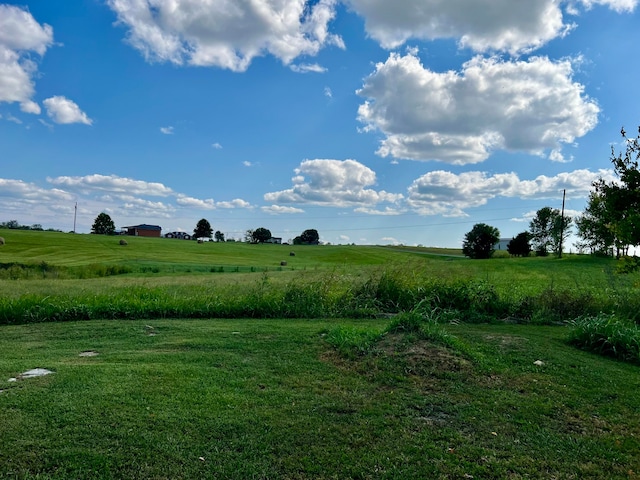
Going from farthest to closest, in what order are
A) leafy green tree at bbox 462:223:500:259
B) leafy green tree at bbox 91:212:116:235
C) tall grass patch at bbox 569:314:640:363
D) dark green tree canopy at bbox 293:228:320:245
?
dark green tree canopy at bbox 293:228:320:245 < leafy green tree at bbox 91:212:116:235 < leafy green tree at bbox 462:223:500:259 < tall grass patch at bbox 569:314:640:363

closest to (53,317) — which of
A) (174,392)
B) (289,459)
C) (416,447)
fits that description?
(174,392)

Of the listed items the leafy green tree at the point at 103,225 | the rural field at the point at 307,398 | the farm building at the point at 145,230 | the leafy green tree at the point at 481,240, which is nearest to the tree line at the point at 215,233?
the leafy green tree at the point at 103,225

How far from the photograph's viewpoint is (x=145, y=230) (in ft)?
307

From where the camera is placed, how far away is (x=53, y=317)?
25.0 ft

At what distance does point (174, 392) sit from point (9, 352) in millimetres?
2785

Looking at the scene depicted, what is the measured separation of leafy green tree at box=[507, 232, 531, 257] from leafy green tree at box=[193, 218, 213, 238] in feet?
180

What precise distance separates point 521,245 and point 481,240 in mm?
6670

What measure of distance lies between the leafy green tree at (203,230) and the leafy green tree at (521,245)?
2156 inches

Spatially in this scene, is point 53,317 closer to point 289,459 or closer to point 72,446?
point 72,446

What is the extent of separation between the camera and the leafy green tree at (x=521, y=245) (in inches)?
1978

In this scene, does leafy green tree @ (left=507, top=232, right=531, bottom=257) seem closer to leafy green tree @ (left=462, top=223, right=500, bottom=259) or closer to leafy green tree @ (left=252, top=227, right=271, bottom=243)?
leafy green tree @ (left=462, top=223, right=500, bottom=259)

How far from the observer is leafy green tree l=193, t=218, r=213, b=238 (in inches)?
3282

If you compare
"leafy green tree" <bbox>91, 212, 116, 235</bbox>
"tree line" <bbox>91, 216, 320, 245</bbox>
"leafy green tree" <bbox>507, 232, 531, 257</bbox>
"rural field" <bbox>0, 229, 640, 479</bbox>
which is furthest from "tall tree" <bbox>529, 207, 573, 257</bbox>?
"leafy green tree" <bbox>91, 212, 116, 235</bbox>

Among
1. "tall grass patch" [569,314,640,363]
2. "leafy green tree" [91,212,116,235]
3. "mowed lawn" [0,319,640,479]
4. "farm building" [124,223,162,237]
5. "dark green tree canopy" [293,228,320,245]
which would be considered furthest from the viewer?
"farm building" [124,223,162,237]
